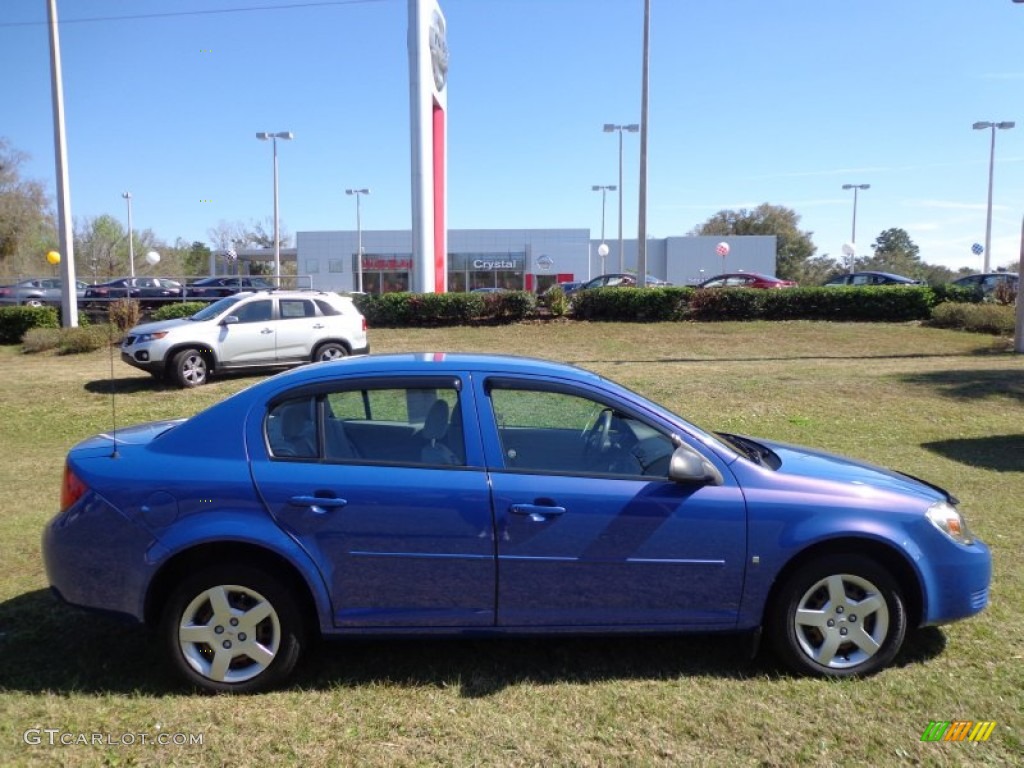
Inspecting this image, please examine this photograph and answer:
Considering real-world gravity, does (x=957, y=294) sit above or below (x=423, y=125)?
below

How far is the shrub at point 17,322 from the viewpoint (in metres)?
20.8

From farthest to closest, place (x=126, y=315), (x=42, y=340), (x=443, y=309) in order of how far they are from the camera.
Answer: (x=443, y=309) < (x=126, y=315) < (x=42, y=340)

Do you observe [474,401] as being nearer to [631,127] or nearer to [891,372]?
[891,372]

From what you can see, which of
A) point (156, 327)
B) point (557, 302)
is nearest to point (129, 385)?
point (156, 327)

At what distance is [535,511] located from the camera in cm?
350

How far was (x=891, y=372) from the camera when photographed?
45.4 feet

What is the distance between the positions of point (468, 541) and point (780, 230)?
288 ft

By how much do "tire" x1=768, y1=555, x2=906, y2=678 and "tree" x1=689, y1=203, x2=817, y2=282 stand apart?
84.5 metres

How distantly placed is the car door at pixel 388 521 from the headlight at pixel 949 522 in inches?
82.7

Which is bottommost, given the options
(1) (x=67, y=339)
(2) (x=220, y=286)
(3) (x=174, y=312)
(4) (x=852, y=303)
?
(1) (x=67, y=339)

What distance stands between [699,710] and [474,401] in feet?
5.52

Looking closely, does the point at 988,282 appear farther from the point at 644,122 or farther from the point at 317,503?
the point at 317,503

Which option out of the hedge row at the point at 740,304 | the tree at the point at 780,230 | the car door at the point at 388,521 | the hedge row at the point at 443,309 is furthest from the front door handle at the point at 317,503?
the tree at the point at 780,230

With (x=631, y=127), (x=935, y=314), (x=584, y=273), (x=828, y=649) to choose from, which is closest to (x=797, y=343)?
(x=935, y=314)
